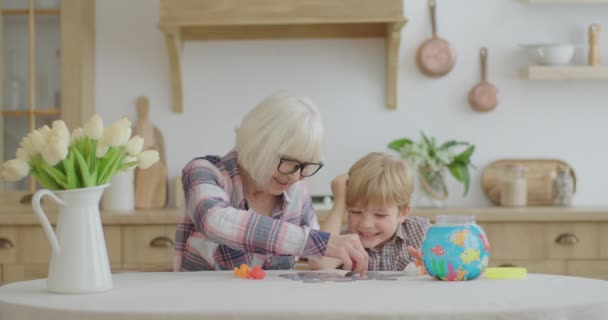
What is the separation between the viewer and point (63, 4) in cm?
415

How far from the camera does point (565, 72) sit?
4.07 meters

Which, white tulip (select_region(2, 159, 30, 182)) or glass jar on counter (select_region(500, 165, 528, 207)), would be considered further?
glass jar on counter (select_region(500, 165, 528, 207))

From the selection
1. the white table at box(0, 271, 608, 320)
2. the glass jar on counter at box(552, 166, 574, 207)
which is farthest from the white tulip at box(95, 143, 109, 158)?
the glass jar on counter at box(552, 166, 574, 207)

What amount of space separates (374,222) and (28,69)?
7.46 feet

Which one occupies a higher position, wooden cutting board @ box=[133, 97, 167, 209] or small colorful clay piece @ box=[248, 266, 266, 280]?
wooden cutting board @ box=[133, 97, 167, 209]

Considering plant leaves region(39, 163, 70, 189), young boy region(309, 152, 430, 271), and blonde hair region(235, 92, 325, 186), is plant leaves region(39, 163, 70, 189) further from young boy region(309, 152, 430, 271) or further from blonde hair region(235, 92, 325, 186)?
young boy region(309, 152, 430, 271)

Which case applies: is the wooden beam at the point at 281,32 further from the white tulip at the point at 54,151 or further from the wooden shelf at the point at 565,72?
the white tulip at the point at 54,151

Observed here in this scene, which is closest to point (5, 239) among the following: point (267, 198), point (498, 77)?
point (267, 198)

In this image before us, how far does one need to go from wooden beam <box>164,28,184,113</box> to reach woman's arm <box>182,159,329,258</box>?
6.58ft

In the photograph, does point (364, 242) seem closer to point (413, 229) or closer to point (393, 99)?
point (413, 229)

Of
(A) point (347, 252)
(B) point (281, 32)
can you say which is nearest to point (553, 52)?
(B) point (281, 32)

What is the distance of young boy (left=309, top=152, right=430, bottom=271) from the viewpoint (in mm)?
2525

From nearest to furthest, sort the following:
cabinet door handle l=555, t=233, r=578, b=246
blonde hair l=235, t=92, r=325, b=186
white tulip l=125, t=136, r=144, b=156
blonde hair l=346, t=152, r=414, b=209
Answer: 1. white tulip l=125, t=136, r=144, b=156
2. blonde hair l=235, t=92, r=325, b=186
3. blonde hair l=346, t=152, r=414, b=209
4. cabinet door handle l=555, t=233, r=578, b=246

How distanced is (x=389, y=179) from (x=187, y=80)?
6.51 ft
